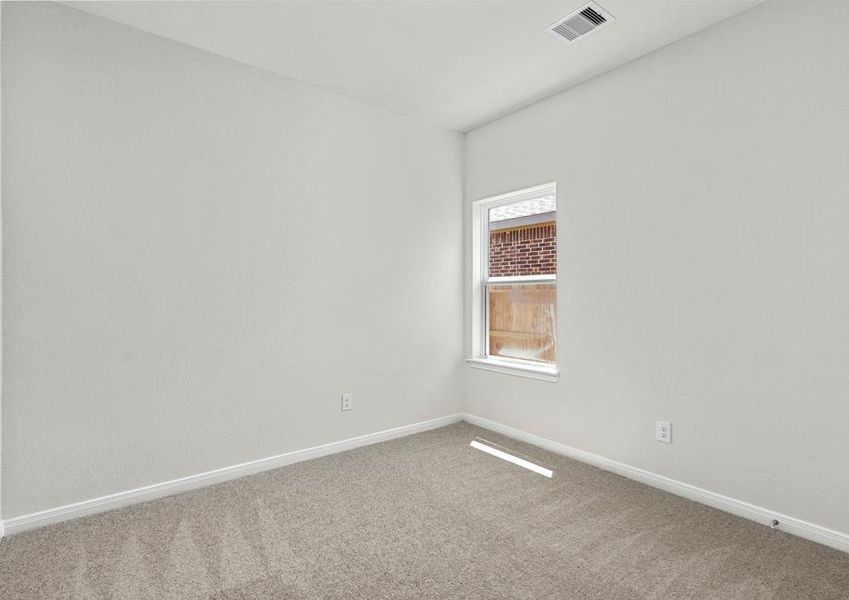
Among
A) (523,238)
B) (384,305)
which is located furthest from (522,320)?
(384,305)

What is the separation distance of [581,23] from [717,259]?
1496 mm

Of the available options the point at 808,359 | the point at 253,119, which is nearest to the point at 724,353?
the point at 808,359

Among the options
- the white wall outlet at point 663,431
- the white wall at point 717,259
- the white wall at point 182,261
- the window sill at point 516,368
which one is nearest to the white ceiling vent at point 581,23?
the white wall at point 717,259

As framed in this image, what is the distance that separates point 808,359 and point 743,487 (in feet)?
2.46

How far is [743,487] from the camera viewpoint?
233 centimetres

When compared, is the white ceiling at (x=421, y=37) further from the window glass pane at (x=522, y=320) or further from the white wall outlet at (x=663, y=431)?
the white wall outlet at (x=663, y=431)

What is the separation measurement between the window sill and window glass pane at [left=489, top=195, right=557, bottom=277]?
2.47 ft

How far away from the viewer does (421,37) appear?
256 cm

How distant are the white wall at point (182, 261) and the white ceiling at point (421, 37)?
212 millimetres

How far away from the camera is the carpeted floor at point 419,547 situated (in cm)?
176

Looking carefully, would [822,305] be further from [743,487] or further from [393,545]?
[393,545]

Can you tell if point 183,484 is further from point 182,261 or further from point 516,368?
point 516,368

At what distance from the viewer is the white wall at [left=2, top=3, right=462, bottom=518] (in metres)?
2.21

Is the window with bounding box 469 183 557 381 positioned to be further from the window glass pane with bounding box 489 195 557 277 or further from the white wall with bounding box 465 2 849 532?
the white wall with bounding box 465 2 849 532
